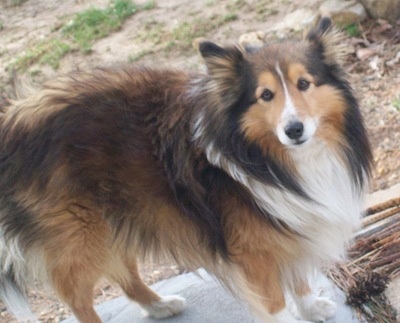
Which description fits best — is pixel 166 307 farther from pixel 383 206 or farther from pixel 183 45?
pixel 183 45

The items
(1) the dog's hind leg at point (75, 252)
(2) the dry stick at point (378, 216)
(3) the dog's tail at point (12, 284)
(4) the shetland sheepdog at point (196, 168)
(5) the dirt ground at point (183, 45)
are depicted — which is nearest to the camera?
(4) the shetland sheepdog at point (196, 168)

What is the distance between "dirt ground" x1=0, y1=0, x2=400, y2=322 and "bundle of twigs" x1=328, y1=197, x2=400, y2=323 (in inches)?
23.5

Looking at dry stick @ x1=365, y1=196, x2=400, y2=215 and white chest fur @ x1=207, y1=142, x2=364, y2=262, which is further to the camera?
dry stick @ x1=365, y1=196, x2=400, y2=215

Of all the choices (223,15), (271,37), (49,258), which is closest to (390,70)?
(271,37)

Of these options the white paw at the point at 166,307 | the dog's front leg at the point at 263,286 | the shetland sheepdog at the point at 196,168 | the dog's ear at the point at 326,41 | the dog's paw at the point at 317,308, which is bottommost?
the dog's paw at the point at 317,308

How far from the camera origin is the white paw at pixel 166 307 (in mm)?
3816

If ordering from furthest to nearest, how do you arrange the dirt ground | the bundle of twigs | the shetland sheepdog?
1. the dirt ground
2. the bundle of twigs
3. the shetland sheepdog

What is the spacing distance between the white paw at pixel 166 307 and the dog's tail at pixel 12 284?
67 centimetres

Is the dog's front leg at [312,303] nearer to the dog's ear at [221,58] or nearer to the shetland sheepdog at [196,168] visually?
the shetland sheepdog at [196,168]

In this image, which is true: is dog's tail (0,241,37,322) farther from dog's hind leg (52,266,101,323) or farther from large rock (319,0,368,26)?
large rock (319,0,368,26)

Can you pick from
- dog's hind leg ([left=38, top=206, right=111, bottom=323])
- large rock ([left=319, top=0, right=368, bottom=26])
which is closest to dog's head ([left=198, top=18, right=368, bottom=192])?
dog's hind leg ([left=38, top=206, right=111, bottom=323])

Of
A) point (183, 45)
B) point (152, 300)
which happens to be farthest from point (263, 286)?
point (183, 45)

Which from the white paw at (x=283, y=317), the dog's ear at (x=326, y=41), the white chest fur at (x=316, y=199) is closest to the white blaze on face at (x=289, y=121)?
the white chest fur at (x=316, y=199)

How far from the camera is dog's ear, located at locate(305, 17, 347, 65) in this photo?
3.07 m
